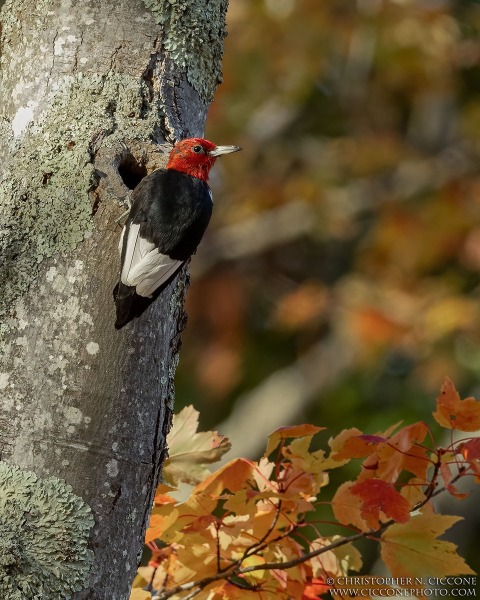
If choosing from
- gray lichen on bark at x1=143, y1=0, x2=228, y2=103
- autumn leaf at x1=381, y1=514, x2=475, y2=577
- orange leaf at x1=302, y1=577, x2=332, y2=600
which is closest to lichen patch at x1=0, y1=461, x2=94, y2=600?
orange leaf at x1=302, y1=577, x2=332, y2=600

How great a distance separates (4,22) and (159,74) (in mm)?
421

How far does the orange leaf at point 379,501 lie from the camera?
5.62 feet

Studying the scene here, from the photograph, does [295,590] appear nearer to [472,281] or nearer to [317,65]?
[472,281]

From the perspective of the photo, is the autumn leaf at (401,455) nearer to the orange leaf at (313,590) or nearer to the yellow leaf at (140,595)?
the orange leaf at (313,590)

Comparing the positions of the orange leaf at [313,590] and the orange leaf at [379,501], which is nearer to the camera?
the orange leaf at [379,501]

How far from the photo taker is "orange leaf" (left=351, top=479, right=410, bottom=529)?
171cm

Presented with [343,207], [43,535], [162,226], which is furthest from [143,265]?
[343,207]

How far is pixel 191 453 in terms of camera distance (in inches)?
78.3

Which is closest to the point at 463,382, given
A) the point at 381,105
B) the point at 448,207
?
the point at 448,207

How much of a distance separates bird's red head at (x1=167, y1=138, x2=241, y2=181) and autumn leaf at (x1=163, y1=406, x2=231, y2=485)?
2.11 ft

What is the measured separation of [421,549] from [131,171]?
1097 millimetres

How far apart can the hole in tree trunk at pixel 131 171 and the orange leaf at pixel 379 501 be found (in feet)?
2.91

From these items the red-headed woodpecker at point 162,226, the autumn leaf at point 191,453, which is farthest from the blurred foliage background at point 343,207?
the autumn leaf at point 191,453

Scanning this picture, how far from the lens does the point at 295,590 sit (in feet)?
6.15
